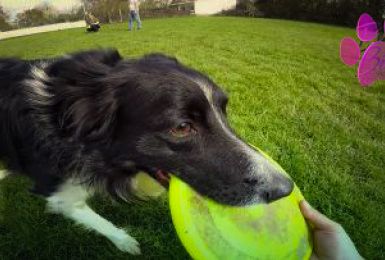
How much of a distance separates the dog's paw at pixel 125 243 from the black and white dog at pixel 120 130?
366mm

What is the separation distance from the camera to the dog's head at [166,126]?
7.57ft

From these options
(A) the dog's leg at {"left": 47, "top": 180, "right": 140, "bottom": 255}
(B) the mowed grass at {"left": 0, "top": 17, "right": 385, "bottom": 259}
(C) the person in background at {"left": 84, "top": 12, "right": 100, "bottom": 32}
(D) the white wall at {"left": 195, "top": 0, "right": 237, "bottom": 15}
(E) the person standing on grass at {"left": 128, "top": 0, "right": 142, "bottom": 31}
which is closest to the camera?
(A) the dog's leg at {"left": 47, "top": 180, "right": 140, "bottom": 255}

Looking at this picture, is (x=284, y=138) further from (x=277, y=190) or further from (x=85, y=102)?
(x=85, y=102)

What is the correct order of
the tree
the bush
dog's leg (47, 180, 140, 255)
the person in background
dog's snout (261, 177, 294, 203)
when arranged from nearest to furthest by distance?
1. dog's snout (261, 177, 294, 203)
2. dog's leg (47, 180, 140, 255)
3. the tree
4. the bush
5. the person in background

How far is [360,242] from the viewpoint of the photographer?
10.8 feet

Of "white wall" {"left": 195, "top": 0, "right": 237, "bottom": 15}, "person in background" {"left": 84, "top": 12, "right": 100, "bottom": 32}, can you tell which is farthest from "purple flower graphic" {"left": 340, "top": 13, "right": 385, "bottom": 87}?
"white wall" {"left": 195, "top": 0, "right": 237, "bottom": 15}

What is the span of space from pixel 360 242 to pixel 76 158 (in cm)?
251

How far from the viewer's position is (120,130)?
2.57 meters

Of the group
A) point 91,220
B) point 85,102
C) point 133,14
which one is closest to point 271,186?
point 85,102

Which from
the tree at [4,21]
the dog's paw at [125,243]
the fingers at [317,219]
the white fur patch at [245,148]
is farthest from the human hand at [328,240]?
the tree at [4,21]

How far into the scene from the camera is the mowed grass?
10.8 feet

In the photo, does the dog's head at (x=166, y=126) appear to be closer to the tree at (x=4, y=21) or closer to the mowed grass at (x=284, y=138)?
the mowed grass at (x=284, y=138)
